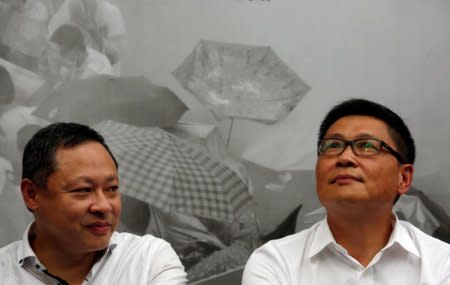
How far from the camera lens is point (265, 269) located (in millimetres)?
1617

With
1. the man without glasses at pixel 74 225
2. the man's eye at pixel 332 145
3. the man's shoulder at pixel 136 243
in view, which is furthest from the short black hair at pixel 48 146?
the man's eye at pixel 332 145

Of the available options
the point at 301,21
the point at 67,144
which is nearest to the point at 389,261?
the point at 67,144

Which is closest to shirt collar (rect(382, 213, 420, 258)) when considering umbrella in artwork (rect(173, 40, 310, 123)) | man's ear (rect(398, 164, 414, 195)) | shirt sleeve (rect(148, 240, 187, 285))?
man's ear (rect(398, 164, 414, 195))

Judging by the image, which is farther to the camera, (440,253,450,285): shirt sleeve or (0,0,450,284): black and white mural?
(0,0,450,284): black and white mural

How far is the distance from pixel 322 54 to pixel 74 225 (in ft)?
4.25

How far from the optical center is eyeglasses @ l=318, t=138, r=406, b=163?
1.64 meters

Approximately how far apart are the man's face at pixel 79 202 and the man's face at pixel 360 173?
1.98 ft

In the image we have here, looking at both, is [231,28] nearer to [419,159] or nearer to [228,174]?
[228,174]

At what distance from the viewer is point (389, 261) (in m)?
1.64

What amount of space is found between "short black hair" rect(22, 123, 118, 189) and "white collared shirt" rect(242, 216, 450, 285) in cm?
59

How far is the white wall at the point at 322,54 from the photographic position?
2.29 m

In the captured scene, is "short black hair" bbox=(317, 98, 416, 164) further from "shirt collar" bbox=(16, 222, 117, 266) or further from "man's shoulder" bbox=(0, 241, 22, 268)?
"man's shoulder" bbox=(0, 241, 22, 268)

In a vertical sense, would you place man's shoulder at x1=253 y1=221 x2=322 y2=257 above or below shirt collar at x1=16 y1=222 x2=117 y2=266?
above

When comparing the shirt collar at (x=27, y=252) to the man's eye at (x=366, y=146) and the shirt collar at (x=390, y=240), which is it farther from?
the man's eye at (x=366, y=146)
